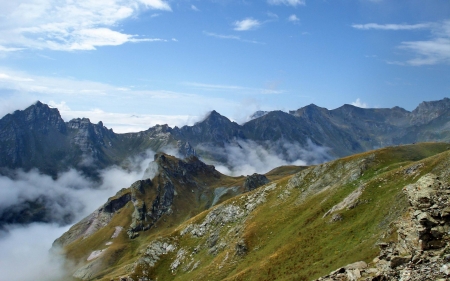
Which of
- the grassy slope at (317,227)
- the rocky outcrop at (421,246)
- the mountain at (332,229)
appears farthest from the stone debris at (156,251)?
the rocky outcrop at (421,246)

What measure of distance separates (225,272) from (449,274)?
63383 millimetres

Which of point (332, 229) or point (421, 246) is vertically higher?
point (421, 246)

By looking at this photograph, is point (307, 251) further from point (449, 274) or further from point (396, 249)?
point (449, 274)

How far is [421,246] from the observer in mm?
30375

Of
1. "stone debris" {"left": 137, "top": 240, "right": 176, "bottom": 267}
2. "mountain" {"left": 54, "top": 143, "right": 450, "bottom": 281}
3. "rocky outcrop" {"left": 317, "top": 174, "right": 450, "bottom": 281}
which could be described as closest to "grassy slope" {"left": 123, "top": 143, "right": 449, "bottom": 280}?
"mountain" {"left": 54, "top": 143, "right": 450, "bottom": 281}

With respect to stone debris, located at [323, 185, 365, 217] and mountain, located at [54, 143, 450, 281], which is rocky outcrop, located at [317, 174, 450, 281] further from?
stone debris, located at [323, 185, 365, 217]

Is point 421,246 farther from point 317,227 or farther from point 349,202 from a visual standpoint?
point 349,202

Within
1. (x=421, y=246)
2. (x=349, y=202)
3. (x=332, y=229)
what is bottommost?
(x=332, y=229)

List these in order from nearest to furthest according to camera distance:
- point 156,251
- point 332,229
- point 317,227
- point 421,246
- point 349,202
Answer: point 421,246
point 332,229
point 317,227
point 349,202
point 156,251

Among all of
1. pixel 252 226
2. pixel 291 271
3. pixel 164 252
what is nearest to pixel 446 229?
pixel 291 271

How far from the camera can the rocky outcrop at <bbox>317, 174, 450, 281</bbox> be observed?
88.6ft

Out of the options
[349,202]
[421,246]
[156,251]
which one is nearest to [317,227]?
[349,202]

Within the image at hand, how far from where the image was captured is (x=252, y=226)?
9469 centimetres

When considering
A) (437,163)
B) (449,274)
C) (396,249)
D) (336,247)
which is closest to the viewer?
(449,274)
